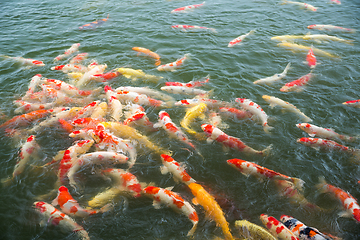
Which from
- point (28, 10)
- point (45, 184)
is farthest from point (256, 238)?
point (28, 10)

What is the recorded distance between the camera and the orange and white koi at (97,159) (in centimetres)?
507

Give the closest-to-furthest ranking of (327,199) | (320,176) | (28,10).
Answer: (327,199) → (320,176) → (28,10)

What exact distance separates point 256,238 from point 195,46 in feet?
26.7

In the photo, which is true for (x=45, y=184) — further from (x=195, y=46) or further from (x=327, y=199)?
(x=195, y=46)

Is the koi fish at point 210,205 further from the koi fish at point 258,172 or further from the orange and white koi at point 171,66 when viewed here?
the orange and white koi at point 171,66

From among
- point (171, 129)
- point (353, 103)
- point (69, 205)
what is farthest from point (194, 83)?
point (69, 205)

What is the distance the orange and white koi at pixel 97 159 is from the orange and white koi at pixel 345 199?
4077mm

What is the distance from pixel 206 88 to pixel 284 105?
7.80 ft

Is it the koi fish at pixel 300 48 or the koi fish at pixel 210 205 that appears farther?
the koi fish at pixel 300 48

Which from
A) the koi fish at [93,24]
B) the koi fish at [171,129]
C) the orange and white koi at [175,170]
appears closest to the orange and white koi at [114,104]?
the koi fish at [171,129]

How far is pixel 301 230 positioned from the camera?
398 centimetres

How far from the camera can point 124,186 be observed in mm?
4785

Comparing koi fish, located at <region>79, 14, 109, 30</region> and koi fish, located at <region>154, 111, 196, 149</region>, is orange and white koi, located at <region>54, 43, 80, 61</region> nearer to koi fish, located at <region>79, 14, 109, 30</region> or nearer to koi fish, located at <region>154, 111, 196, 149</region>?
koi fish, located at <region>79, 14, 109, 30</region>

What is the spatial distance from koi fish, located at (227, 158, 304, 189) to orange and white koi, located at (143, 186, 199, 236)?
55.8 inches
